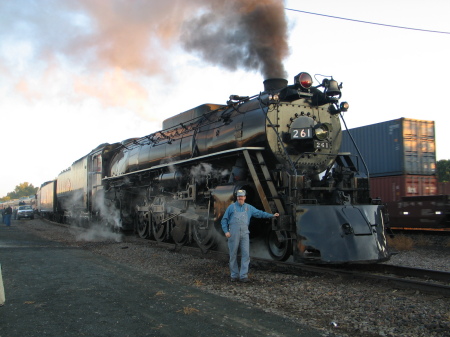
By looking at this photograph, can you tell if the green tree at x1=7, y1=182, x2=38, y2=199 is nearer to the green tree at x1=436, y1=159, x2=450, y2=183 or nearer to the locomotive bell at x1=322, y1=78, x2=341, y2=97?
the green tree at x1=436, y1=159, x2=450, y2=183

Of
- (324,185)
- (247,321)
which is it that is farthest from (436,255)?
(247,321)

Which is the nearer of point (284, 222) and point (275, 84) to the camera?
point (284, 222)

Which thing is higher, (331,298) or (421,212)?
(421,212)

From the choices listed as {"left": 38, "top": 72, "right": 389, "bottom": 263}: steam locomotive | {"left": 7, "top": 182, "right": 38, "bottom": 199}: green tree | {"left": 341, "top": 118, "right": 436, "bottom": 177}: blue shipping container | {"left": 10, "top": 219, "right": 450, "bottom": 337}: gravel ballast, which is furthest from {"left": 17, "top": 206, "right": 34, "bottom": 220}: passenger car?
{"left": 7, "top": 182, "right": 38, "bottom": 199}: green tree

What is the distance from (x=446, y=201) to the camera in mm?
12781

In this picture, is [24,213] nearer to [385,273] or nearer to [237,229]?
[237,229]

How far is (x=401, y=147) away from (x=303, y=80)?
7890mm

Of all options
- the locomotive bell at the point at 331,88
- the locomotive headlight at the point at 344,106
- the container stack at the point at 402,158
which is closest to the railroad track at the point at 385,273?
the locomotive headlight at the point at 344,106

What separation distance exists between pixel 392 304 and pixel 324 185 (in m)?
3.91

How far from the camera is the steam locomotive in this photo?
7039 mm

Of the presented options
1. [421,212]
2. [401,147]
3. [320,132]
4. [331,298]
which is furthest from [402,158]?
[331,298]

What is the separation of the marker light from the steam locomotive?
0.02m

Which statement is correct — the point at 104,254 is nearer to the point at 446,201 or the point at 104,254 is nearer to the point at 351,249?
the point at 351,249

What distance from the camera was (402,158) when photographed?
14.8m
